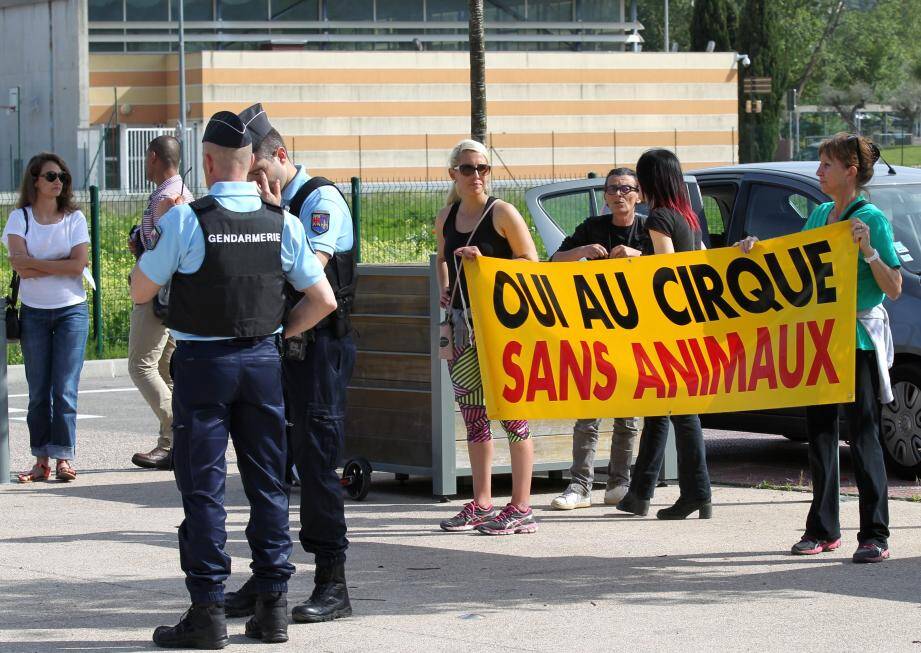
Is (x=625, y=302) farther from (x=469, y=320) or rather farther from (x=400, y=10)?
(x=400, y=10)

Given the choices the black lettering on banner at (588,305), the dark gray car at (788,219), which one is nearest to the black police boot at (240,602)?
the black lettering on banner at (588,305)

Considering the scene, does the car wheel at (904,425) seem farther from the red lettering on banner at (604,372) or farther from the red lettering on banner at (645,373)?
the red lettering on banner at (604,372)

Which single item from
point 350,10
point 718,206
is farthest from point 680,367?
point 350,10

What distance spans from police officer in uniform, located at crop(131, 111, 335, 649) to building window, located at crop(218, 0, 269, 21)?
191 feet

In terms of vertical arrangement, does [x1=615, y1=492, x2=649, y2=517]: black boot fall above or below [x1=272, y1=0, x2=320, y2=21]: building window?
below

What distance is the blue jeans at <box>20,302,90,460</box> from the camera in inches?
404

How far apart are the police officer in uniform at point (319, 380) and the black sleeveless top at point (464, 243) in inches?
53.7

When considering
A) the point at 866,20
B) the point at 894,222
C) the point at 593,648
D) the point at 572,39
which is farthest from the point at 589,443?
the point at 866,20

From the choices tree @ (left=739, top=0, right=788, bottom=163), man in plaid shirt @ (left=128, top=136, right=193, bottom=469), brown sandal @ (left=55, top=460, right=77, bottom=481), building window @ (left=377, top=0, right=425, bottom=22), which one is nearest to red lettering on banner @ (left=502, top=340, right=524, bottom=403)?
man in plaid shirt @ (left=128, top=136, right=193, bottom=469)

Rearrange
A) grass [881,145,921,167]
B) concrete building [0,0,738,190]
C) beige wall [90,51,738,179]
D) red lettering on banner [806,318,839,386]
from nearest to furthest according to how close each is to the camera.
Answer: red lettering on banner [806,318,839,386] < concrete building [0,0,738,190] < beige wall [90,51,738,179] < grass [881,145,921,167]

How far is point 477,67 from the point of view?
84.3 ft

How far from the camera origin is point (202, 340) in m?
5.86

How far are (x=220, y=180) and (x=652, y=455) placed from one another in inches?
140

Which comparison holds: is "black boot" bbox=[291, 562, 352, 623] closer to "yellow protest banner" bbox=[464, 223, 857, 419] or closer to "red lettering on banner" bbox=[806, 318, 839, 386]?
"yellow protest banner" bbox=[464, 223, 857, 419]
